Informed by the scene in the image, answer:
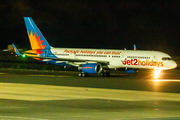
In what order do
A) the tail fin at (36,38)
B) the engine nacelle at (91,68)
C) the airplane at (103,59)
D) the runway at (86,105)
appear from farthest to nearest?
1. the tail fin at (36,38)
2. the engine nacelle at (91,68)
3. the airplane at (103,59)
4. the runway at (86,105)

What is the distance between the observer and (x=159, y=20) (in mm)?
138375

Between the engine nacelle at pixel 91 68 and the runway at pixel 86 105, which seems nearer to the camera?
the runway at pixel 86 105

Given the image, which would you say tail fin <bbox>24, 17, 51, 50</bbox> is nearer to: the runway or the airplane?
the airplane

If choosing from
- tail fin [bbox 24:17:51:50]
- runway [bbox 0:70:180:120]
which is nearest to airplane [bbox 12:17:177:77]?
tail fin [bbox 24:17:51:50]

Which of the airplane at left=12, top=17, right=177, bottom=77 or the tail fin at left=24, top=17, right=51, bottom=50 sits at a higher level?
the tail fin at left=24, top=17, right=51, bottom=50

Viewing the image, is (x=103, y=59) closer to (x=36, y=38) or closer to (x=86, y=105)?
(x=36, y=38)

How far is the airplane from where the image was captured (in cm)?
3516

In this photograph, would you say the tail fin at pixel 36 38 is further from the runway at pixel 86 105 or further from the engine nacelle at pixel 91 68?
the runway at pixel 86 105

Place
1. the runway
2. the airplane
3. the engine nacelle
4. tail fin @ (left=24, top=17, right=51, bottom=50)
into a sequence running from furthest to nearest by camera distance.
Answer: tail fin @ (left=24, top=17, right=51, bottom=50)
the engine nacelle
the airplane
the runway

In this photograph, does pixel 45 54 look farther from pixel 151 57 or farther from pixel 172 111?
pixel 172 111

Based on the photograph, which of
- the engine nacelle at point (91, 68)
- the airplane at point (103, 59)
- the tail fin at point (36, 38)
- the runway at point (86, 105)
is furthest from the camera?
the tail fin at point (36, 38)

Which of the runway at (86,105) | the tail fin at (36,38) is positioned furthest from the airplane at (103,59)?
the runway at (86,105)

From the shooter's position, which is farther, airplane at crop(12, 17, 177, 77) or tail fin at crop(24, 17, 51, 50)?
tail fin at crop(24, 17, 51, 50)

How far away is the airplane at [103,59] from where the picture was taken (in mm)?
35156
